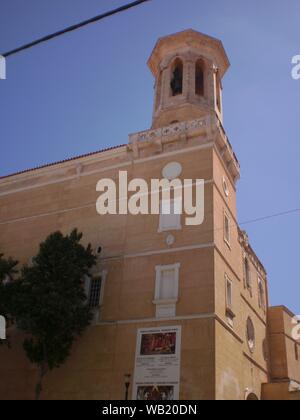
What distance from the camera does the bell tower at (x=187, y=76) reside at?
2861 centimetres

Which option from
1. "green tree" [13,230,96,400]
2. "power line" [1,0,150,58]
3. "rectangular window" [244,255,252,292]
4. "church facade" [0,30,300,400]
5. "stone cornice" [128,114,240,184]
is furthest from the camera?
"rectangular window" [244,255,252,292]

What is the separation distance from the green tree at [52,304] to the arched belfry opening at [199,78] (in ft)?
46.0

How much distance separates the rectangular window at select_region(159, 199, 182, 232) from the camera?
75.9ft

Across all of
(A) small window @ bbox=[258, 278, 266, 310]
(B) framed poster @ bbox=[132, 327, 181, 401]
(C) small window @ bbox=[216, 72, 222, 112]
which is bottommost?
(B) framed poster @ bbox=[132, 327, 181, 401]

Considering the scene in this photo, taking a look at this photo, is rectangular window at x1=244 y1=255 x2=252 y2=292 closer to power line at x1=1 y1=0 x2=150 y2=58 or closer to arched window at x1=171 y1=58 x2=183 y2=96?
arched window at x1=171 y1=58 x2=183 y2=96

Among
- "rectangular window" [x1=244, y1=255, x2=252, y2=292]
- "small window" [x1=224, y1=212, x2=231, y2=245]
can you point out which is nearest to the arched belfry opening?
"small window" [x1=224, y1=212, x2=231, y2=245]

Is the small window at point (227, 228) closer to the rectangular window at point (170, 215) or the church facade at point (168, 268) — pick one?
the church facade at point (168, 268)

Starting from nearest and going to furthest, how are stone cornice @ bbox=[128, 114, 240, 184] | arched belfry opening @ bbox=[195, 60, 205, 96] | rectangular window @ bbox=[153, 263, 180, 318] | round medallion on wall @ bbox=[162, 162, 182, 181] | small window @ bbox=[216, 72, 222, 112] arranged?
1. rectangular window @ bbox=[153, 263, 180, 318]
2. round medallion on wall @ bbox=[162, 162, 182, 181]
3. stone cornice @ bbox=[128, 114, 240, 184]
4. arched belfry opening @ bbox=[195, 60, 205, 96]
5. small window @ bbox=[216, 72, 222, 112]

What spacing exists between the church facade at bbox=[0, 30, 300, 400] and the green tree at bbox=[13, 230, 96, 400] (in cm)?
145

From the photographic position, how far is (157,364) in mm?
19703

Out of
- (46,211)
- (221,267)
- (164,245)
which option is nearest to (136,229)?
(164,245)

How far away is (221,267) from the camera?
22.3 metres

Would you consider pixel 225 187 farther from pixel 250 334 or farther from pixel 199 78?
pixel 250 334
